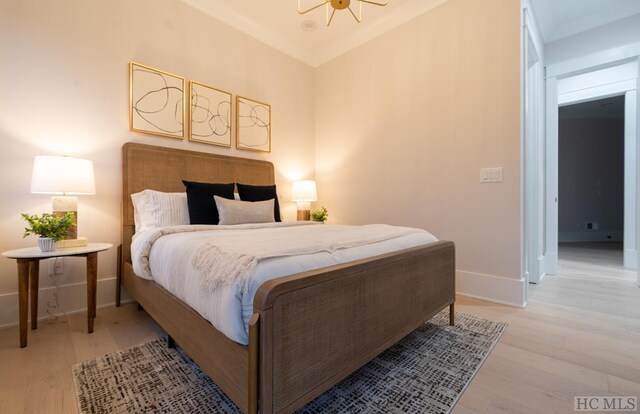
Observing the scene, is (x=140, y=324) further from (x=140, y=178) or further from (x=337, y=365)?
(x=337, y=365)

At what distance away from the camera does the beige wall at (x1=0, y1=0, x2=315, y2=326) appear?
2.04 metres

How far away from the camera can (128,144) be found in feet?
8.18

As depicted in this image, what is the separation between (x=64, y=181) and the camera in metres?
1.94

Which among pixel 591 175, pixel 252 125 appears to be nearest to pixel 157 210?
pixel 252 125

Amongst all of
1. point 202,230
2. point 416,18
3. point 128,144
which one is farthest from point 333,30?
point 202,230

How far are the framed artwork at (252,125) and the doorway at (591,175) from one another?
6220mm

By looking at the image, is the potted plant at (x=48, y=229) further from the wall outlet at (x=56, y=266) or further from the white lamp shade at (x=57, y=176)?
the wall outlet at (x=56, y=266)

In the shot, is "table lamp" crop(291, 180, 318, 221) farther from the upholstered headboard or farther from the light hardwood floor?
the light hardwood floor

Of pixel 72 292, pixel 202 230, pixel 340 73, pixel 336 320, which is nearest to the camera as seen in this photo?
pixel 336 320

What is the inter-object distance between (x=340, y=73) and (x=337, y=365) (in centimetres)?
367

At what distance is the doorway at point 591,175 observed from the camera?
19.6 ft

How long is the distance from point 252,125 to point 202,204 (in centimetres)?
138

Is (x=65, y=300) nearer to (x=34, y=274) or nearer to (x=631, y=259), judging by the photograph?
(x=34, y=274)

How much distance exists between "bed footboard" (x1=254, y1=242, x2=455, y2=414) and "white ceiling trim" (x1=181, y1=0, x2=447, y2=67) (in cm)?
284
